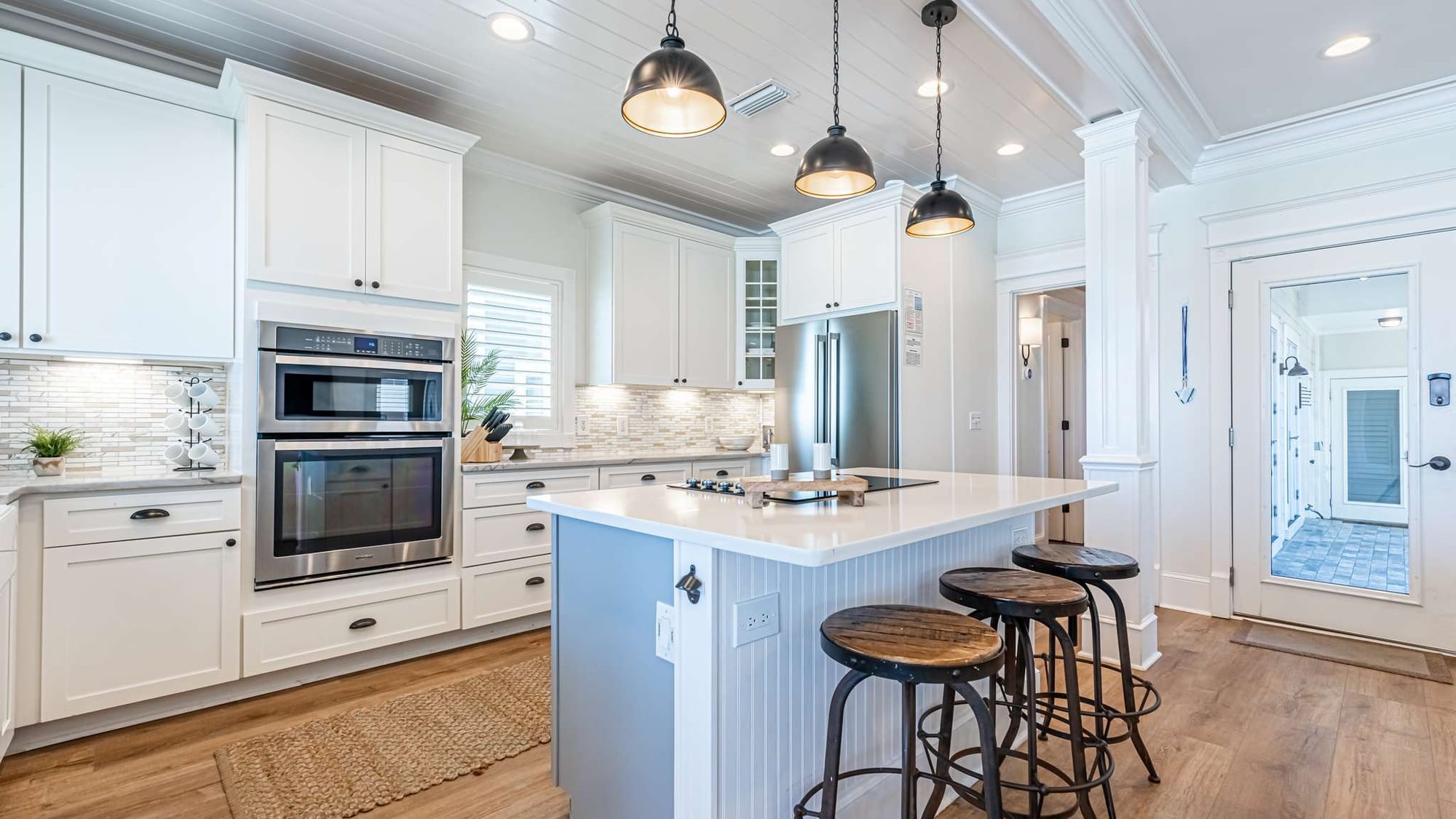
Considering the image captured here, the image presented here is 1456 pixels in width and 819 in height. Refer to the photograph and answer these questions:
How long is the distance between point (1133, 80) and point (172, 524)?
4.22 metres

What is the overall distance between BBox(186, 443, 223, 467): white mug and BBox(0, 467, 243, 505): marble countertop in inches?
2.2

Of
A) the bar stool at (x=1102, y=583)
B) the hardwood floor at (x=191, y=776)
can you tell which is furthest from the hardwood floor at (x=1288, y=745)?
the hardwood floor at (x=191, y=776)

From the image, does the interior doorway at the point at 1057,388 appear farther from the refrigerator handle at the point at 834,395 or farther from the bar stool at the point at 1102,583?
the bar stool at the point at 1102,583

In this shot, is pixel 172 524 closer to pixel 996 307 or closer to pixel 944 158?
pixel 944 158

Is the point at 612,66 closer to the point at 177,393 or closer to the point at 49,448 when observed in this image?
the point at 177,393

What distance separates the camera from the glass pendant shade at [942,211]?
2461 millimetres

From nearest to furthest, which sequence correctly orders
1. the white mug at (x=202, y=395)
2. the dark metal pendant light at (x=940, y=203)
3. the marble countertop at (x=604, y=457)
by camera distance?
the dark metal pendant light at (x=940, y=203) → the white mug at (x=202, y=395) → the marble countertop at (x=604, y=457)

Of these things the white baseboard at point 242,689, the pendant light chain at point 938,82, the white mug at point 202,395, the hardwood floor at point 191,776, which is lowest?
the hardwood floor at point 191,776

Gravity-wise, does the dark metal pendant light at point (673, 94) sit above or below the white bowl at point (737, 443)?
above

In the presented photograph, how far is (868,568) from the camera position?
6.10ft

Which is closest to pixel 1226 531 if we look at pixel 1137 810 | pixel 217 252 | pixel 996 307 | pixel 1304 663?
pixel 1304 663

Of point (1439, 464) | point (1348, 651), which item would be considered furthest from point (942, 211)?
point (1348, 651)

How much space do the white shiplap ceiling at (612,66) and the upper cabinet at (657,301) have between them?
450mm

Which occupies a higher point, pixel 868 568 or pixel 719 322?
pixel 719 322
